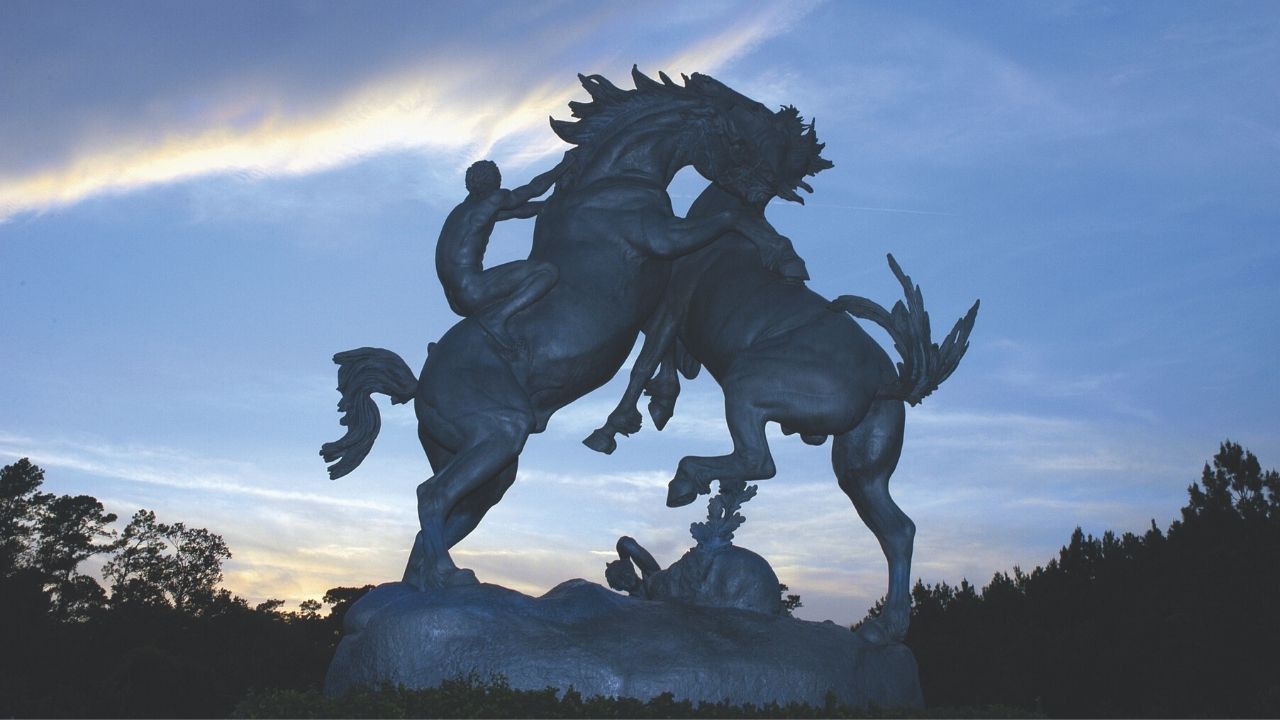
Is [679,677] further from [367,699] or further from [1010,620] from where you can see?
[1010,620]

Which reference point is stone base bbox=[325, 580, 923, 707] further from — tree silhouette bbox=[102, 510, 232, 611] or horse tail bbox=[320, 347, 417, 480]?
tree silhouette bbox=[102, 510, 232, 611]

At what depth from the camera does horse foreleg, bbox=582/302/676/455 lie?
28.4 ft

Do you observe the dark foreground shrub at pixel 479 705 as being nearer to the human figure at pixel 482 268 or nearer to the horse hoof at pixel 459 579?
the horse hoof at pixel 459 579

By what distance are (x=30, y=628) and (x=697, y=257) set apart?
1794 cm

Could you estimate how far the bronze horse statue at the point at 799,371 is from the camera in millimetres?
7707

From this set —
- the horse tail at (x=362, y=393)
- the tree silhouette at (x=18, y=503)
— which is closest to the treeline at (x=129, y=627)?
the tree silhouette at (x=18, y=503)

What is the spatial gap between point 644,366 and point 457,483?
6.14ft

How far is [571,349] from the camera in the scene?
787cm

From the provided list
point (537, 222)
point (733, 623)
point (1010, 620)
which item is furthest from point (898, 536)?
point (1010, 620)

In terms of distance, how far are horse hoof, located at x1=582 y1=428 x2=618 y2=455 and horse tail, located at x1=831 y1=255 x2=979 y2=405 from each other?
1.95 metres

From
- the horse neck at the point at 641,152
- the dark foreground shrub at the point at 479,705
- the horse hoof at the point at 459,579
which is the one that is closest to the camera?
the dark foreground shrub at the point at 479,705

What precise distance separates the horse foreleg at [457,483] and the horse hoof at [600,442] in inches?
39.9

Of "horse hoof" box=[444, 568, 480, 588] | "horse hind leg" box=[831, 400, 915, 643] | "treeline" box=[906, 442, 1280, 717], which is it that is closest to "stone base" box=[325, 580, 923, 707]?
"horse hoof" box=[444, 568, 480, 588]

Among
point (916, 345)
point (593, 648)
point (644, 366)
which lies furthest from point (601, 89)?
point (593, 648)
